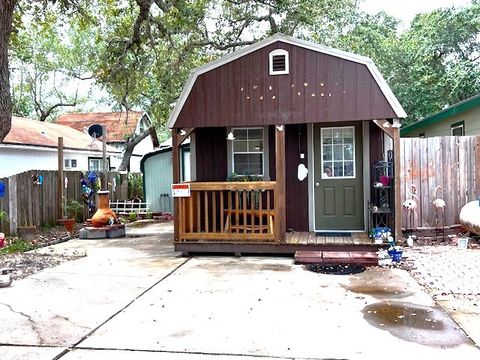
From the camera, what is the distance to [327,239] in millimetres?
7570

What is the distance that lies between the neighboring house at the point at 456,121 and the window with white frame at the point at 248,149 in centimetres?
454

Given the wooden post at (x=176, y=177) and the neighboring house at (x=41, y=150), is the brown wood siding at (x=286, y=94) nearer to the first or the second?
the wooden post at (x=176, y=177)

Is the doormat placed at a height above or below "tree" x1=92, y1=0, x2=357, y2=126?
below

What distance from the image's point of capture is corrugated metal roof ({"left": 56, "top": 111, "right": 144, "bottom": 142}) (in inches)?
1050

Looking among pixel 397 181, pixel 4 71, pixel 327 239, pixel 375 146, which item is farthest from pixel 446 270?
pixel 4 71

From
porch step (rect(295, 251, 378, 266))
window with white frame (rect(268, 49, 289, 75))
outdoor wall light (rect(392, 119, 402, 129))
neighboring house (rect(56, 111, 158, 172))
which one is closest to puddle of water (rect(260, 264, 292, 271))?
porch step (rect(295, 251, 378, 266))

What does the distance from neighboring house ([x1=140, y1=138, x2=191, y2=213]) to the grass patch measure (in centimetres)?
633

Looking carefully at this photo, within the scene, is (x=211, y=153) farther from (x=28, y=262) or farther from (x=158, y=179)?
(x=158, y=179)

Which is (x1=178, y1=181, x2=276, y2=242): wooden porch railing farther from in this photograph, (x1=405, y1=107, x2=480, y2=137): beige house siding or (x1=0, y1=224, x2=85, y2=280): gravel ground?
(x1=405, y1=107, x2=480, y2=137): beige house siding

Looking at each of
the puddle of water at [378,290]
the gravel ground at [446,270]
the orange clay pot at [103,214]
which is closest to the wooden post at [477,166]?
the gravel ground at [446,270]

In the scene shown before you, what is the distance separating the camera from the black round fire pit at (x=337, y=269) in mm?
6164

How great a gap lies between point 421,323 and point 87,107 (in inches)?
1552

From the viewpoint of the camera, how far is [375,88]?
23.3ft

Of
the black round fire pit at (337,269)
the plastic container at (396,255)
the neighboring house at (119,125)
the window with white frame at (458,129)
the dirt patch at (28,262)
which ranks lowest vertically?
the black round fire pit at (337,269)
